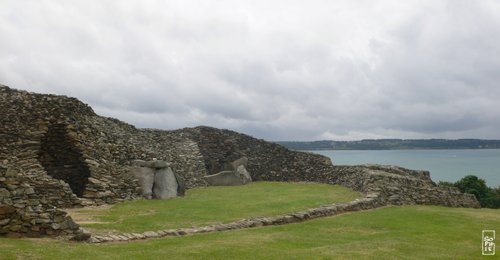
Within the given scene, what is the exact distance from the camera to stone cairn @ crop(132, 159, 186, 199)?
2383 centimetres

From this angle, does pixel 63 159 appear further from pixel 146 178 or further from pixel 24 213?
pixel 24 213

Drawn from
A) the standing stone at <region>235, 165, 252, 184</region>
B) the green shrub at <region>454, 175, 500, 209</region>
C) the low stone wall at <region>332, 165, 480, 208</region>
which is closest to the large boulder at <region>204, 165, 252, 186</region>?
the standing stone at <region>235, 165, 252, 184</region>

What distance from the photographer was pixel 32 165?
20.4m

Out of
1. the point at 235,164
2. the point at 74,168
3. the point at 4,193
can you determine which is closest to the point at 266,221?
the point at 4,193

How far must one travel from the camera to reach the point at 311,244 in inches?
546

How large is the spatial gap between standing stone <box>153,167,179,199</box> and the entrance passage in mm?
3436

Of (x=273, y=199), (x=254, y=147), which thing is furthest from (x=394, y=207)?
(x=254, y=147)

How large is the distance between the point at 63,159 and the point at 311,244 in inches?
597

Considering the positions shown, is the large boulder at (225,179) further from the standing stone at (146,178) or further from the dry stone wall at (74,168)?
the standing stone at (146,178)

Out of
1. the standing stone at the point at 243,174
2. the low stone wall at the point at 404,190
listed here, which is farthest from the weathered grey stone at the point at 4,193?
the standing stone at the point at 243,174

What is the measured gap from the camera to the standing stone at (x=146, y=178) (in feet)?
77.5

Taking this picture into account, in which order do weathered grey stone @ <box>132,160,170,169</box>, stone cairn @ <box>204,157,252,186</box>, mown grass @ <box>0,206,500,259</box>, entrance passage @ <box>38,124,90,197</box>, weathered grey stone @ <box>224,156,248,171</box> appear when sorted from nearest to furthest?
mown grass @ <box>0,206,500,259</box>
entrance passage @ <box>38,124,90,197</box>
weathered grey stone @ <box>132,160,170,169</box>
stone cairn @ <box>204,157,252,186</box>
weathered grey stone @ <box>224,156,248,171</box>

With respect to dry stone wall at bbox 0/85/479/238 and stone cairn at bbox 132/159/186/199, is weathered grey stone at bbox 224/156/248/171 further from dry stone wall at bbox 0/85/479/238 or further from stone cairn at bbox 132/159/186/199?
stone cairn at bbox 132/159/186/199

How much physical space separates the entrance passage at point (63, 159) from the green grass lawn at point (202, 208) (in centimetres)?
342
